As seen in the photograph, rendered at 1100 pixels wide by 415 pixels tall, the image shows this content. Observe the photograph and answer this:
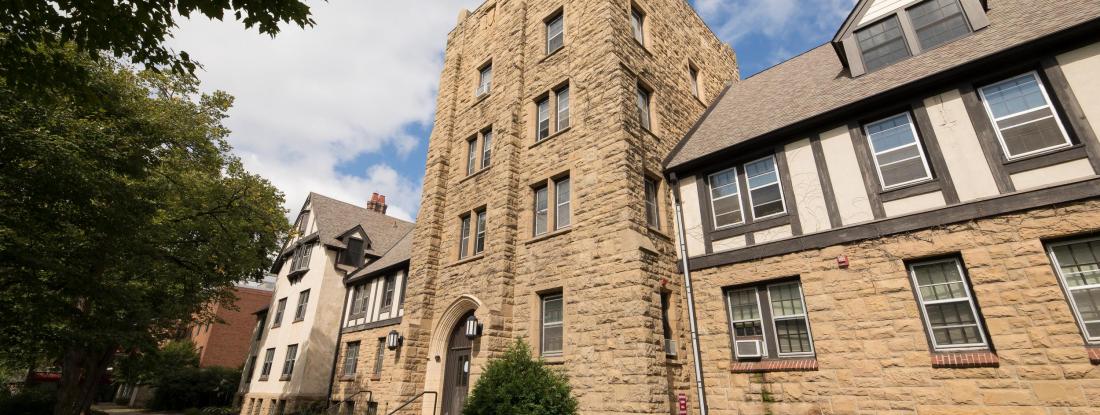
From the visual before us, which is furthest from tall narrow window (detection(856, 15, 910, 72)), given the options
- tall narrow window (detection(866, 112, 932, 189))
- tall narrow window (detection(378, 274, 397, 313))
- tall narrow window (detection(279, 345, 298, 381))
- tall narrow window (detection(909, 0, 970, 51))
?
tall narrow window (detection(279, 345, 298, 381))

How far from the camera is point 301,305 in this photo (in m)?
25.2

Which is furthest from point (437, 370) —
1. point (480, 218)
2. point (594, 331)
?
point (594, 331)

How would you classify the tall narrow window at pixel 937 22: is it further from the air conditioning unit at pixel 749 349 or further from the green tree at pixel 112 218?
the green tree at pixel 112 218

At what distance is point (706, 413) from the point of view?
9.61 m

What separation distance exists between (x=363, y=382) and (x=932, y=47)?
825 inches

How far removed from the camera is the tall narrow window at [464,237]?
15.0 meters

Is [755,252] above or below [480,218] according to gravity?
below

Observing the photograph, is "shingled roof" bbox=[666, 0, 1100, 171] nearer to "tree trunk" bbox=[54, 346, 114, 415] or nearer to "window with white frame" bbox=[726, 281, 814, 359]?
"window with white frame" bbox=[726, 281, 814, 359]

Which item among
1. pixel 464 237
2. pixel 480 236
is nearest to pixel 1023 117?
pixel 480 236

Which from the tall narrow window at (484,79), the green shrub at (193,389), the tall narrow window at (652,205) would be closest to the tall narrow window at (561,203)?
the tall narrow window at (652,205)

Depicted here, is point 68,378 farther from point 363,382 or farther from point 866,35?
point 866,35

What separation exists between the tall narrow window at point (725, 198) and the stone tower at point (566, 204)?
1265mm

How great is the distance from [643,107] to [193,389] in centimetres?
3551

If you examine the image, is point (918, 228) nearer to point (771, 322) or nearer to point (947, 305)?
point (947, 305)
